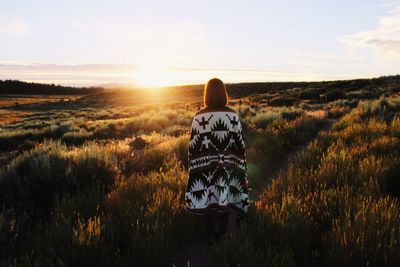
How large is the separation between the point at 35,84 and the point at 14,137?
140 meters

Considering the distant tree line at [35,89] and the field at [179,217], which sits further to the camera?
the distant tree line at [35,89]

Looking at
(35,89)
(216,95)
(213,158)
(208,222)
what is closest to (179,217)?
(208,222)

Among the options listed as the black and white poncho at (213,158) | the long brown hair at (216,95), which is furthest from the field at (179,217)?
the long brown hair at (216,95)

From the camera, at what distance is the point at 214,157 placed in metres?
4.80

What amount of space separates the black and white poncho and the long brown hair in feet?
0.26

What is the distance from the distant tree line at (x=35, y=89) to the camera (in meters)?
136

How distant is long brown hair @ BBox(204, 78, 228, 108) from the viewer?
468 centimetres

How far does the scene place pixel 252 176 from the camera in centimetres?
747

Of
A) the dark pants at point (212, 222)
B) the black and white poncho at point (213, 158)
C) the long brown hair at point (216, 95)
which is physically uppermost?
the long brown hair at point (216, 95)

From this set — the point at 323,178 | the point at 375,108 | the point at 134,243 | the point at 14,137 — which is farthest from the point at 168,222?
the point at 14,137

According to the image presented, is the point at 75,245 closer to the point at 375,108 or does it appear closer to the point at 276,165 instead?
the point at 276,165

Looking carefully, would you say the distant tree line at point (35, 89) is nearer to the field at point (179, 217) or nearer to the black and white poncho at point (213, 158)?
the field at point (179, 217)

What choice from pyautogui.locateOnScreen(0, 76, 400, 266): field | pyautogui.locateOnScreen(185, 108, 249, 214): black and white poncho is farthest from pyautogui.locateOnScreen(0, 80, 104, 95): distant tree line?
pyautogui.locateOnScreen(185, 108, 249, 214): black and white poncho

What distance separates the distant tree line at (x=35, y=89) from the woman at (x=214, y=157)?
144671mm
